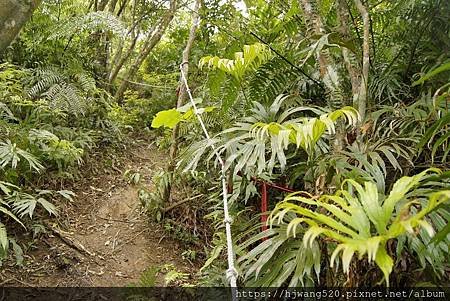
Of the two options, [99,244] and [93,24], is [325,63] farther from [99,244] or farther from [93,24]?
[93,24]

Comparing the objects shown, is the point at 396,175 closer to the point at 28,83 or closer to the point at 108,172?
the point at 108,172

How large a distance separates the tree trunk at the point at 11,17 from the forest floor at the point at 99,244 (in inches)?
58.9

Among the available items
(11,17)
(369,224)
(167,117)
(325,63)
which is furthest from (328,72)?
(11,17)

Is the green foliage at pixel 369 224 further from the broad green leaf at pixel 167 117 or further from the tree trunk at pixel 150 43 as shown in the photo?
the tree trunk at pixel 150 43

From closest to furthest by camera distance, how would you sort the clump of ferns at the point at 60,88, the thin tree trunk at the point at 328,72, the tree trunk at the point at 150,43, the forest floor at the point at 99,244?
the thin tree trunk at the point at 328,72, the forest floor at the point at 99,244, the clump of ferns at the point at 60,88, the tree trunk at the point at 150,43

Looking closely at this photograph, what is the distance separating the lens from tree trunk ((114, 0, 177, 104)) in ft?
16.4

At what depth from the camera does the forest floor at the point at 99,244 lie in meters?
2.54

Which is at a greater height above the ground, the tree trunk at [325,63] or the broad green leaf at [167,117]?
the tree trunk at [325,63]

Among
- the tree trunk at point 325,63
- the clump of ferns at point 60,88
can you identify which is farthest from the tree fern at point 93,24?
the tree trunk at point 325,63

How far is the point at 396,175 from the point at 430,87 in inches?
22.3

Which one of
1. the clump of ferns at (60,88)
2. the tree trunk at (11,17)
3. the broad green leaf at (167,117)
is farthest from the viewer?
the clump of ferns at (60,88)

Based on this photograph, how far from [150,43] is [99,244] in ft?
9.67

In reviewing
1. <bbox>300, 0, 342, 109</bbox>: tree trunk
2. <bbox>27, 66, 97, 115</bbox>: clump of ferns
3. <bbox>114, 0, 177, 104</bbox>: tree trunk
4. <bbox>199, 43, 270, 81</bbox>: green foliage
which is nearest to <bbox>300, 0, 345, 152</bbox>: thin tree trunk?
<bbox>300, 0, 342, 109</bbox>: tree trunk

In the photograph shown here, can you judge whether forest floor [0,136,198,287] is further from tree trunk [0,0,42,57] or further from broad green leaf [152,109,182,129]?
tree trunk [0,0,42,57]
